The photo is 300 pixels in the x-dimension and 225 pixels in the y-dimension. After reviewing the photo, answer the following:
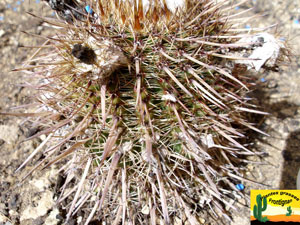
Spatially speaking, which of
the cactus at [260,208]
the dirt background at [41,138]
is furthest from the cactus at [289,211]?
the dirt background at [41,138]

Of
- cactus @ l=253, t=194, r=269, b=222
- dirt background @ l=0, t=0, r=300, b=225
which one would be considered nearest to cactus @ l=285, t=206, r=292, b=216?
cactus @ l=253, t=194, r=269, b=222

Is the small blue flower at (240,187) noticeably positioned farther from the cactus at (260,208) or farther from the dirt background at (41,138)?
the cactus at (260,208)

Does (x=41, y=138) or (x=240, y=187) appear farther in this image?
(x=41, y=138)

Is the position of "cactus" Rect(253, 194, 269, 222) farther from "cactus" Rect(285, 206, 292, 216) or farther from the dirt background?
the dirt background

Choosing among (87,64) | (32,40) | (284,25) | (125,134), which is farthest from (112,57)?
(284,25)

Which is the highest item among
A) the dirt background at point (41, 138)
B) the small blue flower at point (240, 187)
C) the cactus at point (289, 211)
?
the dirt background at point (41, 138)

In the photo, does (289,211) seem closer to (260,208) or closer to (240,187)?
(260,208)

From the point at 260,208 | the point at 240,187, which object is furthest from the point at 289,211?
the point at 240,187

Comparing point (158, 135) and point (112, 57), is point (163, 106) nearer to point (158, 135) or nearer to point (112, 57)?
point (158, 135)

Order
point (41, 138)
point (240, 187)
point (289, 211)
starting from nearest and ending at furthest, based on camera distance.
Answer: point (289, 211)
point (240, 187)
point (41, 138)
